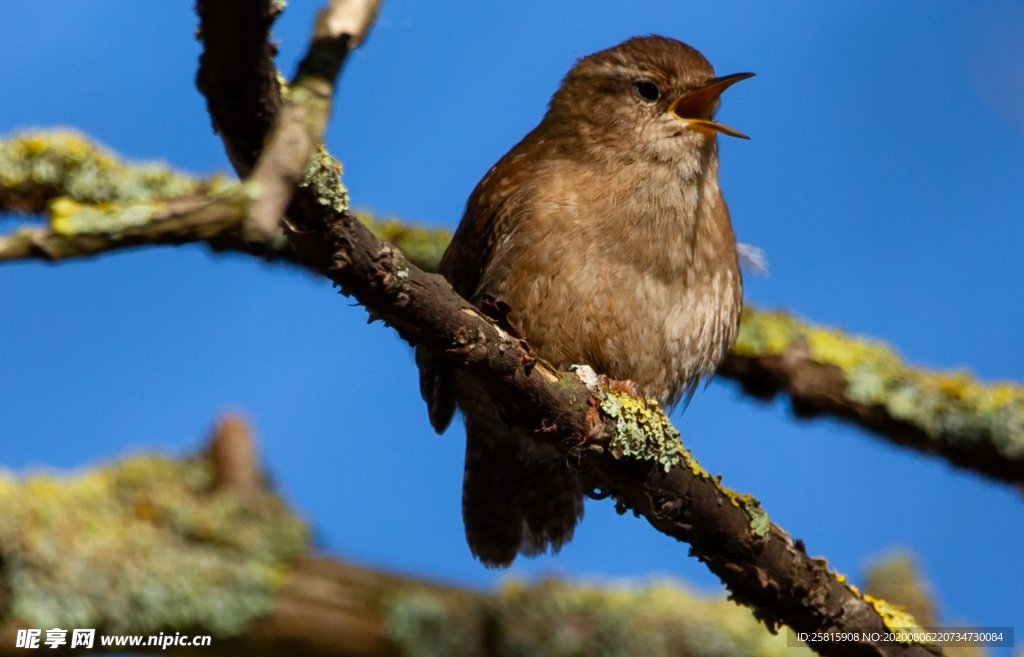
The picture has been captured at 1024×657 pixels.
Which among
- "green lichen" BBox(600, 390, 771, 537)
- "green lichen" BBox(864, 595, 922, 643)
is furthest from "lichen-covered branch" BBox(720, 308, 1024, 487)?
"green lichen" BBox(600, 390, 771, 537)

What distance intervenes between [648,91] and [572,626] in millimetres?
2120

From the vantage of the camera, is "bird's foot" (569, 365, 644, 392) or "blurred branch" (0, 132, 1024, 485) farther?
"blurred branch" (0, 132, 1024, 485)

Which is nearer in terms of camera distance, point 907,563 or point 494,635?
point 494,635

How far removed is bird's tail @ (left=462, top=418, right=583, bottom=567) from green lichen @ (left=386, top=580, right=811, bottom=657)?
20 cm

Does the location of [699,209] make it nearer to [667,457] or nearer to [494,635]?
[667,457]

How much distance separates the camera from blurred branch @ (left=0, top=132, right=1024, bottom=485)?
167 inches

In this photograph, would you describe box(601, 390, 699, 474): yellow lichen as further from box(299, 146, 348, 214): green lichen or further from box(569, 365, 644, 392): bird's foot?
box(299, 146, 348, 214): green lichen

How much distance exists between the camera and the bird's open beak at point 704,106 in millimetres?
3863

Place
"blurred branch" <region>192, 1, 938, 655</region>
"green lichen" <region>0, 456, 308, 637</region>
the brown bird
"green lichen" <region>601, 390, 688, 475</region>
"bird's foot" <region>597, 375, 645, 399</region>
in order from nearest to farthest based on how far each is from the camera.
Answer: "blurred branch" <region>192, 1, 938, 655</region> < "green lichen" <region>601, 390, 688, 475</region> < "bird's foot" <region>597, 375, 645, 399</region> < the brown bird < "green lichen" <region>0, 456, 308, 637</region>

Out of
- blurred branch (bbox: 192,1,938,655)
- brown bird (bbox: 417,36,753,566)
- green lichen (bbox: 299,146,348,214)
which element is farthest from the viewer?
brown bird (bbox: 417,36,753,566)

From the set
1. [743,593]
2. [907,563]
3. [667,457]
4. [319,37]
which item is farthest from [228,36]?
[907,563]

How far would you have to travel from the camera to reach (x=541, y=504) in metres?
4.57

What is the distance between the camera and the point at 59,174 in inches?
167

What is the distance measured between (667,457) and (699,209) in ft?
3.66
